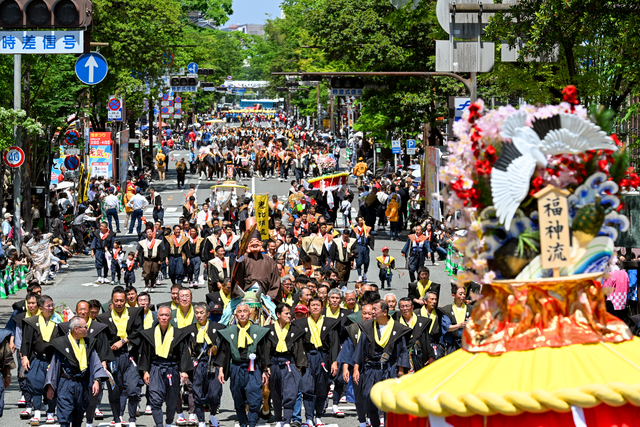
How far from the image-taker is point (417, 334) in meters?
13.0

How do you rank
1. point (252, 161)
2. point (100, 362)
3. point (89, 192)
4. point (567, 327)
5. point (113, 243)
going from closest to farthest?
point (567, 327), point (100, 362), point (113, 243), point (89, 192), point (252, 161)

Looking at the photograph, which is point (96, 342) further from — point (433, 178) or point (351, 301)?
point (433, 178)

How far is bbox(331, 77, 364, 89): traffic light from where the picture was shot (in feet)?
127

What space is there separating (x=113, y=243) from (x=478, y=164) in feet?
69.6

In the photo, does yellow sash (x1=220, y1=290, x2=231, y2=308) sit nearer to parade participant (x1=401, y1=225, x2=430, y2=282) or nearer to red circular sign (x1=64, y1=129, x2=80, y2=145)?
parade participant (x1=401, y1=225, x2=430, y2=282)

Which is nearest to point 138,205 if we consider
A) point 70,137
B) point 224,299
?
point 70,137

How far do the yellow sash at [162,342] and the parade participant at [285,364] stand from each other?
1.21m

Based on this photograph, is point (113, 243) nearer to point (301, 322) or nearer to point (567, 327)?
point (301, 322)

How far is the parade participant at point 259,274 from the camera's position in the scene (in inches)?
647

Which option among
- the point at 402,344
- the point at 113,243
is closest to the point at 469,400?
the point at 402,344

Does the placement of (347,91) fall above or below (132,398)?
above

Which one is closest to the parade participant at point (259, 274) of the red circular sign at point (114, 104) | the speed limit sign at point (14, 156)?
the speed limit sign at point (14, 156)

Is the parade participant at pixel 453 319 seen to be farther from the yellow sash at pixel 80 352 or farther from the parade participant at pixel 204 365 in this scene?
the yellow sash at pixel 80 352

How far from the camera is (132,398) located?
12859 millimetres
